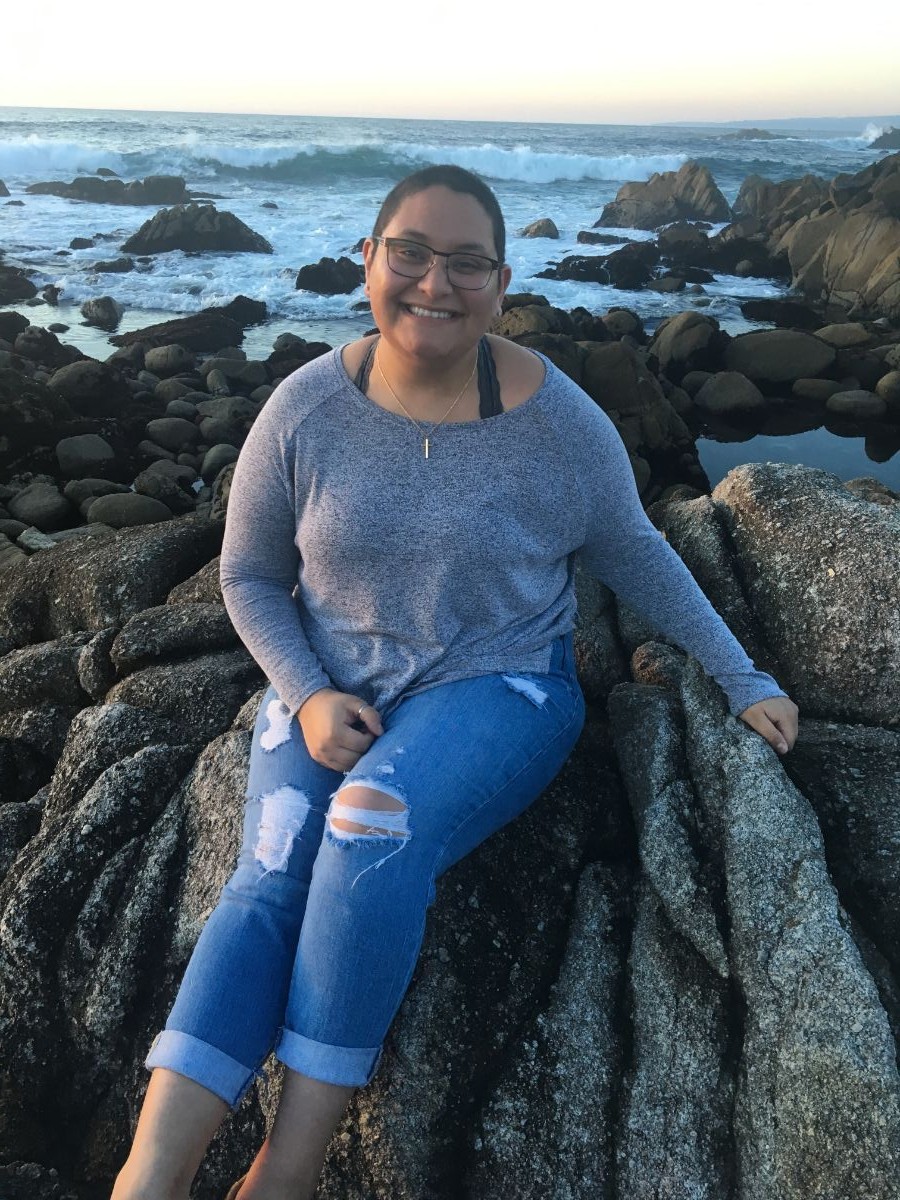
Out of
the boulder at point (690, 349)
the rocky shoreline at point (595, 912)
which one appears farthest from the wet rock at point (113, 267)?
the rocky shoreline at point (595, 912)

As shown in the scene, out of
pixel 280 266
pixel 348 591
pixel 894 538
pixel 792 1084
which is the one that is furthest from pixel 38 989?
pixel 280 266

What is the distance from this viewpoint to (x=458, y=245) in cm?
249

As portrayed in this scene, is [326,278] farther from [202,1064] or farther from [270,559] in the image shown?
[202,1064]

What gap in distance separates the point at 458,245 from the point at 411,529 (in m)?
0.77

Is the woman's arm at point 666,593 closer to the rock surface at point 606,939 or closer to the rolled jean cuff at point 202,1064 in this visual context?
the rock surface at point 606,939

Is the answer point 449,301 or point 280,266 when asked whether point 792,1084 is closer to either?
point 449,301

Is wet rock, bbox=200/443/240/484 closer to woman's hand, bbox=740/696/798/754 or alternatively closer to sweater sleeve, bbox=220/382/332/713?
sweater sleeve, bbox=220/382/332/713

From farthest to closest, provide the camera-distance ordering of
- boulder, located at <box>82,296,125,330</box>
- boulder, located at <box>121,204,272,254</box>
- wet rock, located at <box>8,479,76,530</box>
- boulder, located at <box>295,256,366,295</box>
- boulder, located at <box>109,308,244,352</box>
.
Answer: boulder, located at <box>121,204,272,254</box> < boulder, located at <box>295,256,366,295</box> < boulder, located at <box>82,296,125,330</box> < boulder, located at <box>109,308,244,352</box> < wet rock, located at <box>8,479,76,530</box>

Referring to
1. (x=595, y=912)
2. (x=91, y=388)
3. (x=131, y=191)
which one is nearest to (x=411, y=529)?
(x=595, y=912)

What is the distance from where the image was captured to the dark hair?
2467 millimetres

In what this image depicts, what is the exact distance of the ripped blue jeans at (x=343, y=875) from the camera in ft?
6.81

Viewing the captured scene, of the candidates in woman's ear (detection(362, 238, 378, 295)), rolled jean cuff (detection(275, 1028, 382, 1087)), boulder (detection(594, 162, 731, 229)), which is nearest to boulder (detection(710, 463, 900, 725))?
woman's ear (detection(362, 238, 378, 295))

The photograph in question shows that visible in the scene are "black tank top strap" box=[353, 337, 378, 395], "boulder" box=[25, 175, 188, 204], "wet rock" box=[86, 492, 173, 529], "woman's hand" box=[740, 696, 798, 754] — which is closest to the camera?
"black tank top strap" box=[353, 337, 378, 395]

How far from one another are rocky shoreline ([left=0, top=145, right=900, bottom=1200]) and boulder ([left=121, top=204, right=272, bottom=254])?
23443 mm
